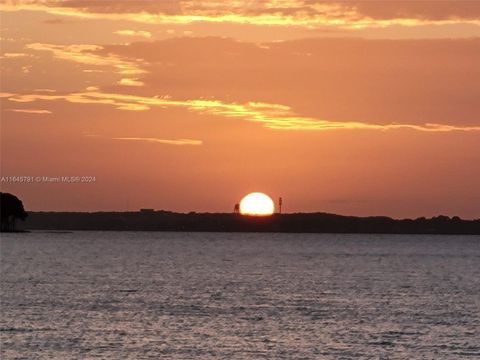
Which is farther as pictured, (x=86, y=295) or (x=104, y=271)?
(x=104, y=271)

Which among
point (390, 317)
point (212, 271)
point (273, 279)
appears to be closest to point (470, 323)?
point (390, 317)

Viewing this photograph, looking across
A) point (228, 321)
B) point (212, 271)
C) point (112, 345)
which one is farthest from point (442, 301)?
point (212, 271)

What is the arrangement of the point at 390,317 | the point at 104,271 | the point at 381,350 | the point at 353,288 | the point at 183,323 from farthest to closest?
1. the point at 104,271
2. the point at 353,288
3. the point at 390,317
4. the point at 183,323
5. the point at 381,350

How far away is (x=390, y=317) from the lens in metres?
93.4

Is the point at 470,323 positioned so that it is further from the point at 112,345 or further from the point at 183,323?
the point at 112,345

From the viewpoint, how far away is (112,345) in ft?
236

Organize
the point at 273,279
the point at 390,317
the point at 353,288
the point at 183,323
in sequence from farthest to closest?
the point at 273,279
the point at 353,288
the point at 390,317
the point at 183,323

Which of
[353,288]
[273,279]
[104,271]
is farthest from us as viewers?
[104,271]

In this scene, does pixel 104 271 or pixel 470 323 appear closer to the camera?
pixel 470 323

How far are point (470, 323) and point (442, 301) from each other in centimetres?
2481

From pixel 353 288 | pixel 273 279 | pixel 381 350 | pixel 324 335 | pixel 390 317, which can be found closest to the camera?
pixel 381 350

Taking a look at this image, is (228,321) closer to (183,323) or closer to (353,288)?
(183,323)

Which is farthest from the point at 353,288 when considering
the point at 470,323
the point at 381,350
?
the point at 381,350

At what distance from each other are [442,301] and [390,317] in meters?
22.4
